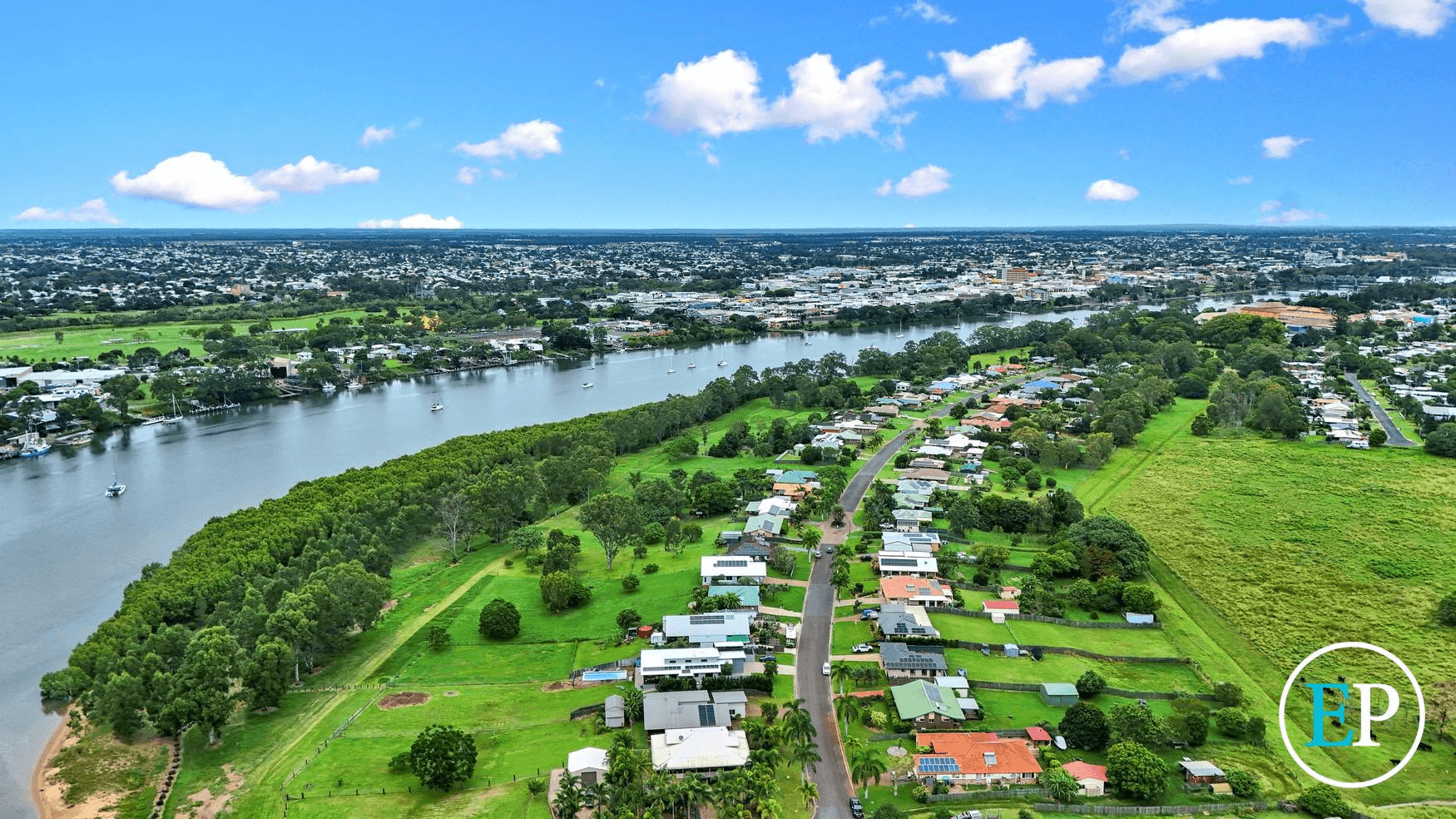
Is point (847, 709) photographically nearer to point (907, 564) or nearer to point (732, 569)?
point (732, 569)

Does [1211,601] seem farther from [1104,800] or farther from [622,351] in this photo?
[622,351]

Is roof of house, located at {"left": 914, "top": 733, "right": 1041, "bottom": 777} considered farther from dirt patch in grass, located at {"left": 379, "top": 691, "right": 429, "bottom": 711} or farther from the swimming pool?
dirt patch in grass, located at {"left": 379, "top": 691, "right": 429, "bottom": 711}

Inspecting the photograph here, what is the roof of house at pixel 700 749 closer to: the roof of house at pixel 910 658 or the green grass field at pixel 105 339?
the roof of house at pixel 910 658

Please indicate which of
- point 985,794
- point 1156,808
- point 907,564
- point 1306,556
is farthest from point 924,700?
point 1306,556

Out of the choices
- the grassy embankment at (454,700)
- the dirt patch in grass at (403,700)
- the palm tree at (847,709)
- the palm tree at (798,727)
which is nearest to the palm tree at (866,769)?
the palm tree at (798,727)

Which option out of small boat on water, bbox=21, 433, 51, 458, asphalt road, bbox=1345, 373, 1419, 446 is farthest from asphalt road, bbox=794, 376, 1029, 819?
small boat on water, bbox=21, 433, 51, 458

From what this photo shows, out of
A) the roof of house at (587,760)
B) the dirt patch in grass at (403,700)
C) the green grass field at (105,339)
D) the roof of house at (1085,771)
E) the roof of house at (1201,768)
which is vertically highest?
the green grass field at (105,339)

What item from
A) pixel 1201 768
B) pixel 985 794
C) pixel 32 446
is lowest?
pixel 985 794
